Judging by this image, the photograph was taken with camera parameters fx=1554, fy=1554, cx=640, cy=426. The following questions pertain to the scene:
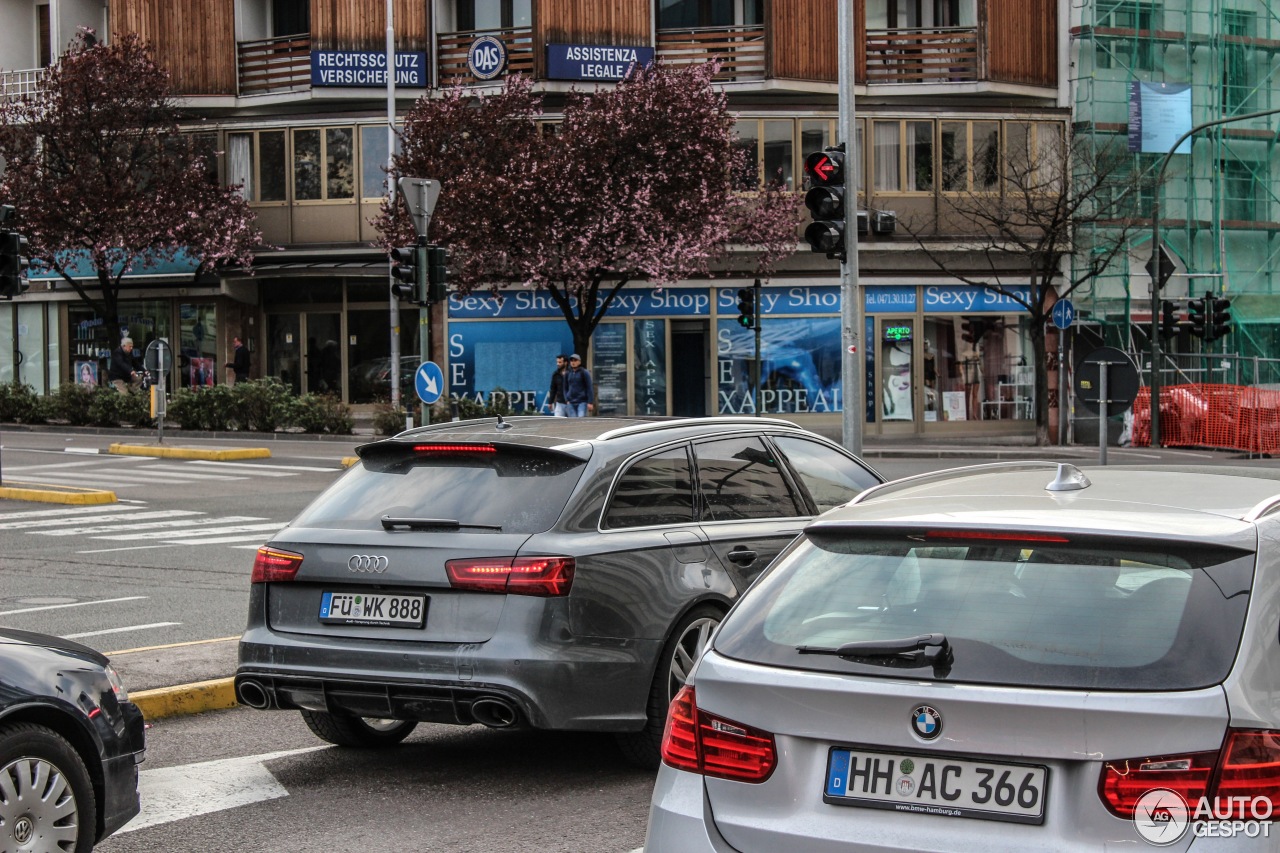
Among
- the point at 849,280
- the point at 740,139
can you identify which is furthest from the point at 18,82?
the point at 849,280

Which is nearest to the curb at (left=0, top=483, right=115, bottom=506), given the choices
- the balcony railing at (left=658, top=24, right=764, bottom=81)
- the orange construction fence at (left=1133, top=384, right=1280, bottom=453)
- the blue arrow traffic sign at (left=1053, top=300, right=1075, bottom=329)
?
the balcony railing at (left=658, top=24, right=764, bottom=81)

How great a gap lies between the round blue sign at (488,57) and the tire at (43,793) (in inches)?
1312

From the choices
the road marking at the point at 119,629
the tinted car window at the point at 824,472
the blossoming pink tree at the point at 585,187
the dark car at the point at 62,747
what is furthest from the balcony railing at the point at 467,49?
the dark car at the point at 62,747

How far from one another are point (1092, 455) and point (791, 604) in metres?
29.0

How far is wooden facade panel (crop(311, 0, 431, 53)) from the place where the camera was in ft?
121

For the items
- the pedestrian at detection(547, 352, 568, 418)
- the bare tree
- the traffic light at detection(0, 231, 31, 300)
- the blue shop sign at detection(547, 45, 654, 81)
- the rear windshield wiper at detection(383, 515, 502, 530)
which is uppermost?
the blue shop sign at detection(547, 45, 654, 81)

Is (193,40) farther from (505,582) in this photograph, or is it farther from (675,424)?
(505,582)

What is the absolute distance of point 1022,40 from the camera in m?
37.5

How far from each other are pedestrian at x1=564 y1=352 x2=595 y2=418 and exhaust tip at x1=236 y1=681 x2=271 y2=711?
20.5m

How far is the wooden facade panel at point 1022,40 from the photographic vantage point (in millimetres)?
37062

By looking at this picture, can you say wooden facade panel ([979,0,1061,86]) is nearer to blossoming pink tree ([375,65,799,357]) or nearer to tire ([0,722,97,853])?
blossoming pink tree ([375,65,799,357])

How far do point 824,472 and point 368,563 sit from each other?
2553 mm

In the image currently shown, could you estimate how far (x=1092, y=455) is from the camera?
31.4 m

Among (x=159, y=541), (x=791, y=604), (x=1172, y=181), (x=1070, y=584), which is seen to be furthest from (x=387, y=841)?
(x=1172, y=181)
